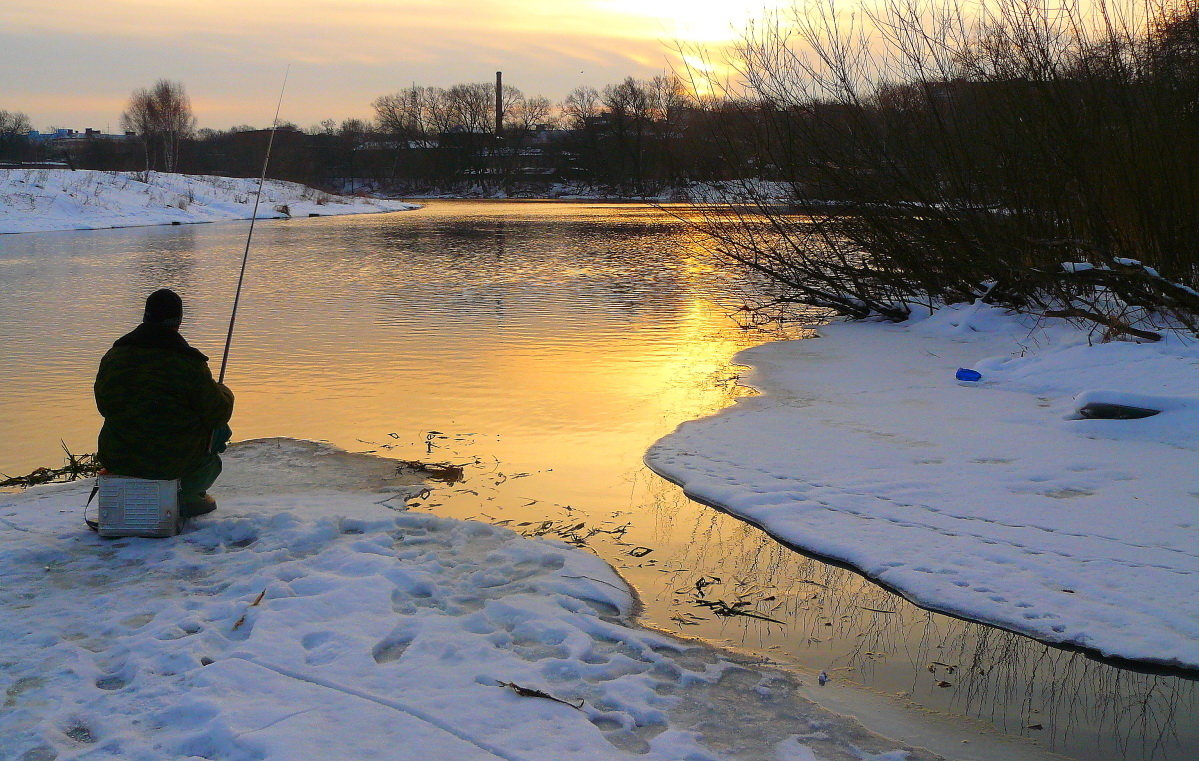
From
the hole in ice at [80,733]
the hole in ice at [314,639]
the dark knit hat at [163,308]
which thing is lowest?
the hole in ice at [80,733]

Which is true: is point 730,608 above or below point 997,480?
below

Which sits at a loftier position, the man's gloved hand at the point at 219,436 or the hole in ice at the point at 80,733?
the man's gloved hand at the point at 219,436

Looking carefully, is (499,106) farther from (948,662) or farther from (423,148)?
(948,662)

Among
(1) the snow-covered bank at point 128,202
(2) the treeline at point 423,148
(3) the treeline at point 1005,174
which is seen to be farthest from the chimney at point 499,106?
(3) the treeline at point 1005,174

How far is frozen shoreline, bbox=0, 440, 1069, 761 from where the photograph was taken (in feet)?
8.93

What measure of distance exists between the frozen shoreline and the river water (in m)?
0.31

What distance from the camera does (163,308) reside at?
4.05 meters

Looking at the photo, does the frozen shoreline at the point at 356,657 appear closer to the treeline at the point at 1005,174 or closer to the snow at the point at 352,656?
the snow at the point at 352,656

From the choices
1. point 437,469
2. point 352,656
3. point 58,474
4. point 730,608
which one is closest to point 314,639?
point 352,656

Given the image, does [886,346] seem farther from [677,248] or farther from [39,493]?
[677,248]

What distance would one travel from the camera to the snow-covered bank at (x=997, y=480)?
3.73 meters

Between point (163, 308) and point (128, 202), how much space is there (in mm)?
33475

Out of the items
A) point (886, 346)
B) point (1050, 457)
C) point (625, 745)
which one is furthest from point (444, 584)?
point (886, 346)

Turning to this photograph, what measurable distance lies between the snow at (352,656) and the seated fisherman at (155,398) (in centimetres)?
36
